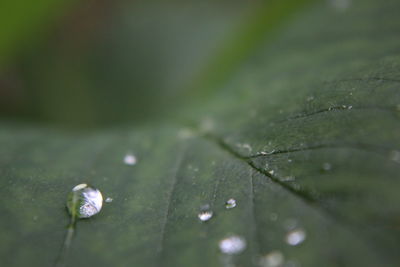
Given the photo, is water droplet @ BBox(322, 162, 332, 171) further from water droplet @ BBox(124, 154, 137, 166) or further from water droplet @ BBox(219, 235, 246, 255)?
water droplet @ BBox(124, 154, 137, 166)

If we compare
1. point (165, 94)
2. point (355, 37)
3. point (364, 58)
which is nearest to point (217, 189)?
point (364, 58)

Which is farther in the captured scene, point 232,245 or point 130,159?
point 130,159

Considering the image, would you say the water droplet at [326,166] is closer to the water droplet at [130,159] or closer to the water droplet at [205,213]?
the water droplet at [205,213]

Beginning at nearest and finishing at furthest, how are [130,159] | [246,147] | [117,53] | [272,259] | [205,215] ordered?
[272,259] → [205,215] → [246,147] → [130,159] → [117,53]

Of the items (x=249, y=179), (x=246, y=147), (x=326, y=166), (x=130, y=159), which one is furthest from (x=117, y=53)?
(x=326, y=166)

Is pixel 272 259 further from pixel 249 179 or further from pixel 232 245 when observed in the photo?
pixel 249 179

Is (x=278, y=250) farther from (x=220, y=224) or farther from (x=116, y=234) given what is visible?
(x=116, y=234)

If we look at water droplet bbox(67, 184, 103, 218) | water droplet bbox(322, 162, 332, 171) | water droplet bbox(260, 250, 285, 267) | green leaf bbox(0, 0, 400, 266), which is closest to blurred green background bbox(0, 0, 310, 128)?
green leaf bbox(0, 0, 400, 266)

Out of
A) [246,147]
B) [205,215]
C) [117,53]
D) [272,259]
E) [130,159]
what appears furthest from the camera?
[117,53]
